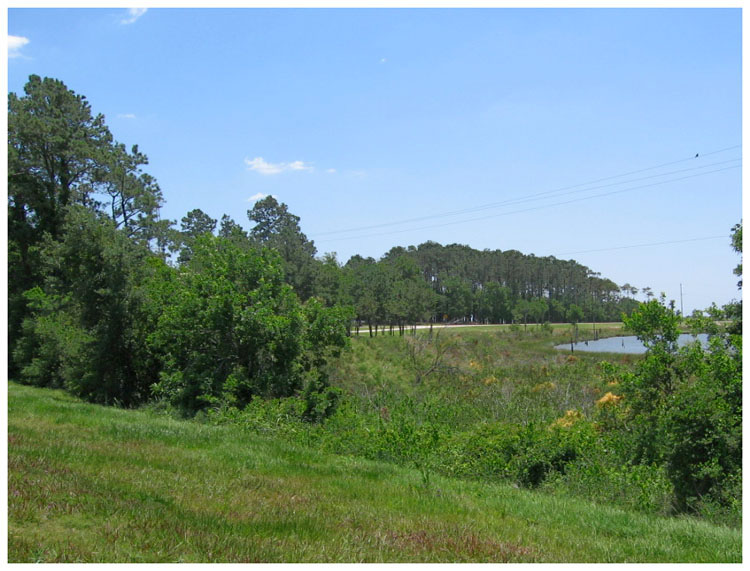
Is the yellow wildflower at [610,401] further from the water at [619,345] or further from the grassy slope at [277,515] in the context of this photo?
the grassy slope at [277,515]

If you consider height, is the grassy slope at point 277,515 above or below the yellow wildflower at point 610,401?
above

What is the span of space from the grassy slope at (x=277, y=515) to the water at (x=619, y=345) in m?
7.08

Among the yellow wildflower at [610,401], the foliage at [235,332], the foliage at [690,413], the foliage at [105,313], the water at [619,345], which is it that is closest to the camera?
the foliage at [690,413]

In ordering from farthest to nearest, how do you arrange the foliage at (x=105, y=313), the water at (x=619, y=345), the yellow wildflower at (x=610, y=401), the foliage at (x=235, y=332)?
the foliage at (x=105, y=313), the foliage at (x=235, y=332), the yellow wildflower at (x=610, y=401), the water at (x=619, y=345)

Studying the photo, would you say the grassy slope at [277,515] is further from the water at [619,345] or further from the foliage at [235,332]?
the foliage at [235,332]

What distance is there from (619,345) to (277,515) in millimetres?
72600

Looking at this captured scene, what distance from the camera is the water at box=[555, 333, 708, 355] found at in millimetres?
14211

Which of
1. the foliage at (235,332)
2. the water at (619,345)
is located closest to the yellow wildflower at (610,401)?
the water at (619,345)

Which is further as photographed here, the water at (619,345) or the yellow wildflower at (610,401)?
the yellow wildflower at (610,401)

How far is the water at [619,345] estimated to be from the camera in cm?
1421

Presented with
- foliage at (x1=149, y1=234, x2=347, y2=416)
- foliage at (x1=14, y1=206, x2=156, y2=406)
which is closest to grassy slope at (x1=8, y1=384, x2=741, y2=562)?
foliage at (x1=149, y1=234, x2=347, y2=416)

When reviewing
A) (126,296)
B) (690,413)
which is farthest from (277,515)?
(126,296)

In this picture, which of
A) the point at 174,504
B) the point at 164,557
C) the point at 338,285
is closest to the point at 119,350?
the point at 174,504

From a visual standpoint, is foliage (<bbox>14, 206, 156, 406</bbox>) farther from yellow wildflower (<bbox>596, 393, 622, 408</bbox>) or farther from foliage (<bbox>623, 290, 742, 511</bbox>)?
foliage (<bbox>623, 290, 742, 511</bbox>)
